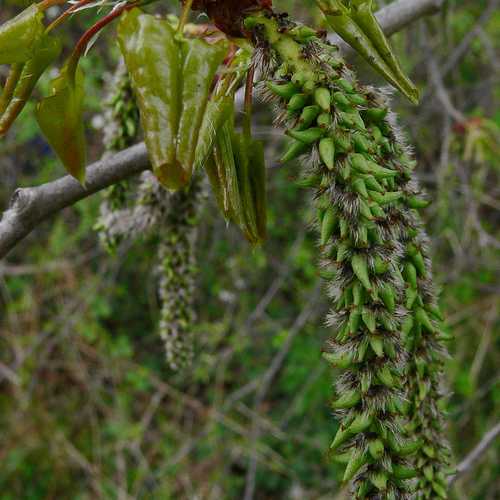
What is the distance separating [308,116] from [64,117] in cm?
32

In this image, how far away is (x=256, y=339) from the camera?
3830mm

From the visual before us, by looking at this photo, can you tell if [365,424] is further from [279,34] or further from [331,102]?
[279,34]

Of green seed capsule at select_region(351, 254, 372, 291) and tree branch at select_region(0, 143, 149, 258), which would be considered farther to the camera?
tree branch at select_region(0, 143, 149, 258)

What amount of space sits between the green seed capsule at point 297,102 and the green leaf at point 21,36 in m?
0.33

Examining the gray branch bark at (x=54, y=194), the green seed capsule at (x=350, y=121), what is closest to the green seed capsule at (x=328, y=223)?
the green seed capsule at (x=350, y=121)

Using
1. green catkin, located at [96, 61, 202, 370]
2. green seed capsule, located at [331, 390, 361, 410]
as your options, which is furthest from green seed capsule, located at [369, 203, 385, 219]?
green catkin, located at [96, 61, 202, 370]

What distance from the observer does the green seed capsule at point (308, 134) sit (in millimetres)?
784

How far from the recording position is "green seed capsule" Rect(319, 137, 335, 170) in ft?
2.51

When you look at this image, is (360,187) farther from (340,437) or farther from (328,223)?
(340,437)

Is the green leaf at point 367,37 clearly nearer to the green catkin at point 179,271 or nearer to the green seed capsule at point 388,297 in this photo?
the green seed capsule at point 388,297

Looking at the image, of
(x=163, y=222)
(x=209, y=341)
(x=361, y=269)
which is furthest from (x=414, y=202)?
(x=209, y=341)

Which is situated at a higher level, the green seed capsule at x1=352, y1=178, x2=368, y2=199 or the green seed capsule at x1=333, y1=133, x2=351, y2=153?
the green seed capsule at x1=333, y1=133, x2=351, y2=153

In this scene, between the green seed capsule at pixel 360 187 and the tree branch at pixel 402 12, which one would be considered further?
the tree branch at pixel 402 12

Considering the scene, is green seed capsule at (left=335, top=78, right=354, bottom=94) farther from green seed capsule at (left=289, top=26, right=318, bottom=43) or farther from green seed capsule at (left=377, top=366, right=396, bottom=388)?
green seed capsule at (left=377, top=366, right=396, bottom=388)
